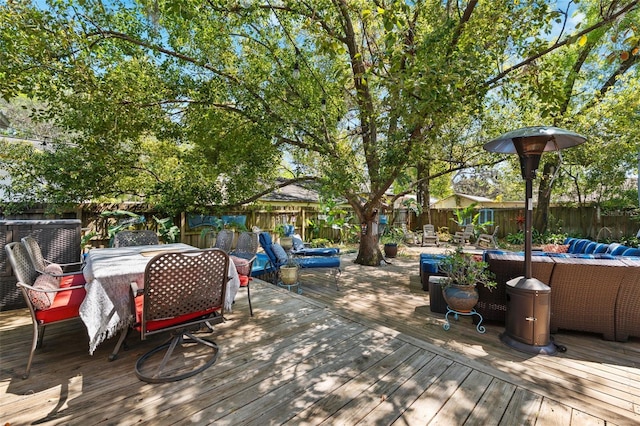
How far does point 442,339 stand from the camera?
3.48 metres

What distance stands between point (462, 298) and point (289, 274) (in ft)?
10.3

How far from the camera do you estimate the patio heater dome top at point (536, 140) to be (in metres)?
3.06

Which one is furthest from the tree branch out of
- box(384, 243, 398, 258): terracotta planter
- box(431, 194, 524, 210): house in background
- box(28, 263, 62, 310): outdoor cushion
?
box(431, 194, 524, 210): house in background

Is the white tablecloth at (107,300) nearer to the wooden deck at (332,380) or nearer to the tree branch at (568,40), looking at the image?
the wooden deck at (332,380)

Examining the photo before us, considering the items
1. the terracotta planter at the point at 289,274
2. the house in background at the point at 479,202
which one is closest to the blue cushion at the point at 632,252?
the terracotta planter at the point at 289,274

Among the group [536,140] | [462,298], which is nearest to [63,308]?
[462,298]

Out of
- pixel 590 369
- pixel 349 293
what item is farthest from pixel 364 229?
pixel 590 369

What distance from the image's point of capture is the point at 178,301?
244cm

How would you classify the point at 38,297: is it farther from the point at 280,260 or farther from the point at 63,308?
the point at 280,260

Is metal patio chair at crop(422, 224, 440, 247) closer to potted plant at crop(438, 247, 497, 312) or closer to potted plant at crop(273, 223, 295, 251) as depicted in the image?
potted plant at crop(273, 223, 295, 251)

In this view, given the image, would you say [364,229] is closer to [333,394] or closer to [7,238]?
[333,394]

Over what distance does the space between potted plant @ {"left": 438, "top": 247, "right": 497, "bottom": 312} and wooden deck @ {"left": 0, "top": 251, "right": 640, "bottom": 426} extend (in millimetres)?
382

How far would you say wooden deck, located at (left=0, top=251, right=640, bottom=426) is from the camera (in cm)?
203

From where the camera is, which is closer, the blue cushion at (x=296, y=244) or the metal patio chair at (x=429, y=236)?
the blue cushion at (x=296, y=244)
